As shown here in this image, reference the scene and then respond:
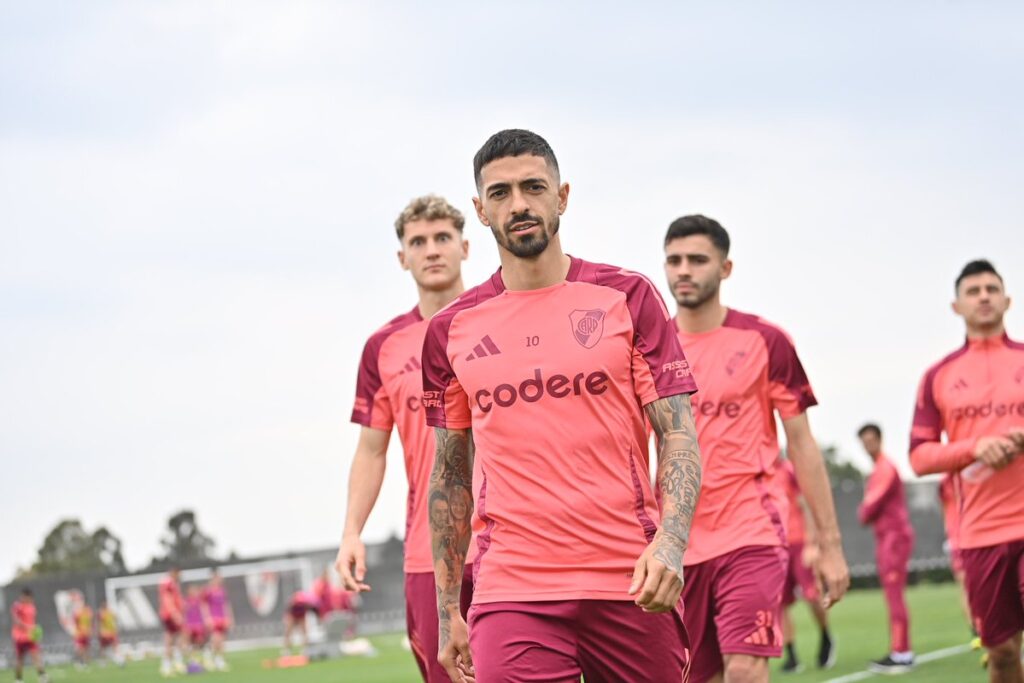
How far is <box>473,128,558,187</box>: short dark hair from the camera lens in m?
5.09

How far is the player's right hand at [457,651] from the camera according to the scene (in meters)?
5.48

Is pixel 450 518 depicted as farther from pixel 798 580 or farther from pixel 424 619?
pixel 798 580

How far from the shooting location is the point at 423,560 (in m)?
7.68

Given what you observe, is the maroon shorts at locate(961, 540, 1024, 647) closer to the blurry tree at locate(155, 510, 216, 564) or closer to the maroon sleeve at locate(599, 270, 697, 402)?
the maroon sleeve at locate(599, 270, 697, 402)

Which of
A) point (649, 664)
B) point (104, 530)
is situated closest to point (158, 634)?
point (649, 664)

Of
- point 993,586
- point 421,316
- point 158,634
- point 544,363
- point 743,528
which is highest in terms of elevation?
point 421,316

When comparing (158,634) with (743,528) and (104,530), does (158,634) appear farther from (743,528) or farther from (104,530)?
(104,530)

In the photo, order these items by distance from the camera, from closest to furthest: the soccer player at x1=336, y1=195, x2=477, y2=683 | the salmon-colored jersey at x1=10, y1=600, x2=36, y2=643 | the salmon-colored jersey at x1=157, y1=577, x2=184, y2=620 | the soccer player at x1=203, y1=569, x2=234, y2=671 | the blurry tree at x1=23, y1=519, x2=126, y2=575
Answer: the soccer player at x1=336, y1=195, x2=477, y2=683
the salmon-colored jersey at x1=10, y1=600, x2=36, y2=643
the salmon-colored jersey at x1=157, y1=577, x2=184, y2=620
the soccer player at x1=203, y1=569, x2=234, y2=671
the blurry tree at x1=23, y1=519, x2=126, y2=575

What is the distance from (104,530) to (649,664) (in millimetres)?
88271

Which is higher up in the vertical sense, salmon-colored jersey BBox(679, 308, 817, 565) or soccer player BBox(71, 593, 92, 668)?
salmon-colored jersey BBox(679, 308, 817, 565)

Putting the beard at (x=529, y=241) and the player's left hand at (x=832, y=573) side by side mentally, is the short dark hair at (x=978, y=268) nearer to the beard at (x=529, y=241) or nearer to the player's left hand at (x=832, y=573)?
the player's left hand at (x=832, y=573)

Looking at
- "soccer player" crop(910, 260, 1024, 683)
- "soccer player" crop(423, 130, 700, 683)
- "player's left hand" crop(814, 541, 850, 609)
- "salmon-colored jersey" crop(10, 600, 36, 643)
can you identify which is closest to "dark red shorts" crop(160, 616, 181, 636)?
"salmon-colored jersey" crop(10, 600, 36, 643)

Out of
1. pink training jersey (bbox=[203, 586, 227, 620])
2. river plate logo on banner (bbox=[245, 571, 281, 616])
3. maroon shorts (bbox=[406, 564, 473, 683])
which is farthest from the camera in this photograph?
river plate logo on banner (bbox=[245, 571, 281, 616])

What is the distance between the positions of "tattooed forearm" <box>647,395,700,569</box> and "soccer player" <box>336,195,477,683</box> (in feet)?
9.25
